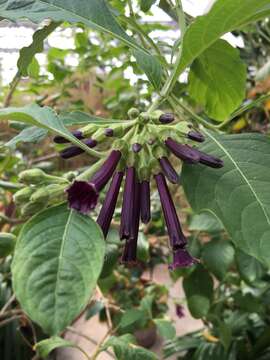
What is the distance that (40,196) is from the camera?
17.5 inches

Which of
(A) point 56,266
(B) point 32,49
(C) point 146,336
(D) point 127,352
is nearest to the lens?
(A) point 56,266

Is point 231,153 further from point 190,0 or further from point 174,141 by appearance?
point 190,0

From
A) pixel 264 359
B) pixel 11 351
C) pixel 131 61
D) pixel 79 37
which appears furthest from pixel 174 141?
pixel 11 351

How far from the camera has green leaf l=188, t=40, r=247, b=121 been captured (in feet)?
2.02

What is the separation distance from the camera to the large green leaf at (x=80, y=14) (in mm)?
457

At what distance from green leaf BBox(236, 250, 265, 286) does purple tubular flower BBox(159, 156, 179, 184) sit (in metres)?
0.56

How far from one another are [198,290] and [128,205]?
0.70 m

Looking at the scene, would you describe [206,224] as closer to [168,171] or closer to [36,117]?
[168,171]

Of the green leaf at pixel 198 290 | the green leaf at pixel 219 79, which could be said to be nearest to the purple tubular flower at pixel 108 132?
the green leaf at pixel 219 79

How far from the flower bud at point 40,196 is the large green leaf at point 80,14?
0.54 ft

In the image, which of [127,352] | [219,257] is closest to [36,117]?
[127,352]

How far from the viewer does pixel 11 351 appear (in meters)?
1.60

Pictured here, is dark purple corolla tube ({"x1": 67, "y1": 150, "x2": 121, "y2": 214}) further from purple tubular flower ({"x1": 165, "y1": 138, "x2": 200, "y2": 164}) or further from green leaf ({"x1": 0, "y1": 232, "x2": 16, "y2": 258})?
green leaf ({"x1": 0, "y1": 232, "x2": 16, "y2": 258})

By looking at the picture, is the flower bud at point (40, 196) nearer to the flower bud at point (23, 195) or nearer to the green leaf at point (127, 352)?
the flower bud at point (23, 195)
